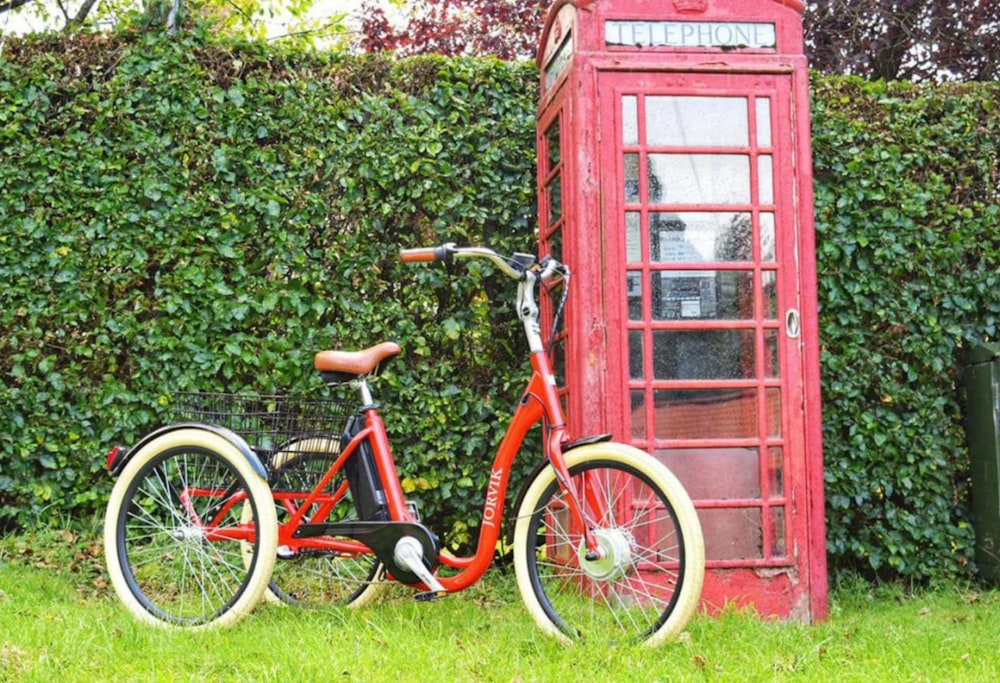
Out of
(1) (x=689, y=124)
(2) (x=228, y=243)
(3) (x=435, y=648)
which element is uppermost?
(1) (x=689, y=124)

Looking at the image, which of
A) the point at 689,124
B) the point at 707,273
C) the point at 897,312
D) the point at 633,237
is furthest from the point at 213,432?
the point at 897,312

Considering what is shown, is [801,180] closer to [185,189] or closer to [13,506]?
[185,189]

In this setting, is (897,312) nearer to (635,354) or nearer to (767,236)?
(767,236)

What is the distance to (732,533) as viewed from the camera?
4395 mm

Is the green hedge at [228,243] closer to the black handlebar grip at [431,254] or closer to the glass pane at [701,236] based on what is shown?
the glass pane at [701,236]

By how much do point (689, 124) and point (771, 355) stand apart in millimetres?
1049

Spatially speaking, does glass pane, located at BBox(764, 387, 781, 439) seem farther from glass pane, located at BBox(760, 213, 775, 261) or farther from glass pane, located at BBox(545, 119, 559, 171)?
glass pane, located at BBox(545, 119, 559, 171)

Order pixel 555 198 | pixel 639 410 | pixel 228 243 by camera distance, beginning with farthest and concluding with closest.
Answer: pixel 228 243 → pixel 555 198 → pixel 639 410

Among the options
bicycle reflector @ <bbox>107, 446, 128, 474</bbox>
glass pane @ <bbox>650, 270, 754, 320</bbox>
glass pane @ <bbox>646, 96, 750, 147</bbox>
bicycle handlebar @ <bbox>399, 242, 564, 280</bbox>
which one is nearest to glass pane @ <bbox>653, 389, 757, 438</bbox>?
glass pane @ <bbox>650, 270, 754, 320</bbox>

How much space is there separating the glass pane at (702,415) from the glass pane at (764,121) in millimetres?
1086

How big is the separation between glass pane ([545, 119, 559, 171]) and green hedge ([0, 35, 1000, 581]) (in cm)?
28

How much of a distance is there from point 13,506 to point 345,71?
8.86 ft

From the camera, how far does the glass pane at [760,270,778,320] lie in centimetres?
445

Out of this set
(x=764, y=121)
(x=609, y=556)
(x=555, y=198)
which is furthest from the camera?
(x=555, y=198)
